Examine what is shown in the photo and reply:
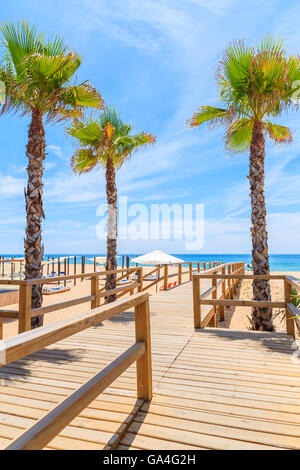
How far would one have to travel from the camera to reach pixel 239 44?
599cm

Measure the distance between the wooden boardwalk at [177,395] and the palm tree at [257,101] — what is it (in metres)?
2.11

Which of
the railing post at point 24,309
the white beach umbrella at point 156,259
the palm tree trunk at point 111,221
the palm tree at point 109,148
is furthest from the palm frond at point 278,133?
the railing post at point 24,309

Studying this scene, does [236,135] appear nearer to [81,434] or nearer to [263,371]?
[263,371]

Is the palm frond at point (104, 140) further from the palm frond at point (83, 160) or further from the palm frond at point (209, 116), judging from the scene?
the palm frond at point (209, 116)

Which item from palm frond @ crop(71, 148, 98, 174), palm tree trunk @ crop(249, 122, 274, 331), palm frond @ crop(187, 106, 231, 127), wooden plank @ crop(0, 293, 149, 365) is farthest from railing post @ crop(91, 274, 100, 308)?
palm frond @ crop(187, 106, 231, 127)

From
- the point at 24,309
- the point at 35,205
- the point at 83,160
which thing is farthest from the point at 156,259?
the point at 24,309

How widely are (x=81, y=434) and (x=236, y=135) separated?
26.2 ft

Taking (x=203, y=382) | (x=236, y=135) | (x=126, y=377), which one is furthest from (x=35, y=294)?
(x=236, y=135)

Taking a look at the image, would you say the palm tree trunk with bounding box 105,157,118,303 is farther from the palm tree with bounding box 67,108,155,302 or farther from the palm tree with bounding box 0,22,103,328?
the palm tree with bounding box 0,22,103,328

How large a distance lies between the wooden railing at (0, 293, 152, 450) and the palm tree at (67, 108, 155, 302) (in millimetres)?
5613

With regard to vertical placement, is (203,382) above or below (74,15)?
below

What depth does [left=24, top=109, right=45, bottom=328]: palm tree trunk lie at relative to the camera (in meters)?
5.98

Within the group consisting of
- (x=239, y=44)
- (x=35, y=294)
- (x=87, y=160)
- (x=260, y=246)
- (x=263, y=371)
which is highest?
(x=239, y=44)
